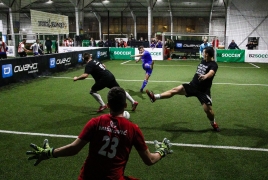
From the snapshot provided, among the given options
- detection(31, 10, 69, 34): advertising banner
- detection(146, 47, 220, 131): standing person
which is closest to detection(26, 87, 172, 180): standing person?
detection(146, 47, 220, 131): standing person

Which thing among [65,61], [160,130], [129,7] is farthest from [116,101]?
[129,7]

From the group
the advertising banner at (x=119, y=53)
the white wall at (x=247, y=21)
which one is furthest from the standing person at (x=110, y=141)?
the white wall at (x=247, y=21)

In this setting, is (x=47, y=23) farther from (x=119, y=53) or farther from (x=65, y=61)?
(x=119, y=53)

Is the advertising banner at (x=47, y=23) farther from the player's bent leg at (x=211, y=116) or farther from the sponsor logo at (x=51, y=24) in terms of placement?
the player's bent leg at (x=211, y=116)

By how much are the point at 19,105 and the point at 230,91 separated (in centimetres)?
818

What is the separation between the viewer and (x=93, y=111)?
28.0 ft

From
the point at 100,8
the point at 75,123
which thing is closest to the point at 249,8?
the point at 100,8

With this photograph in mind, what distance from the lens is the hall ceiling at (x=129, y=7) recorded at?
39406 millimetres

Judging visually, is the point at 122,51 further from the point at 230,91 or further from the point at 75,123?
the point at 75,123

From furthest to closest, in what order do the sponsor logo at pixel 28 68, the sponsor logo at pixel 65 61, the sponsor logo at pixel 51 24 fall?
the sponsor logo at pixel 51 24, the sponsor logo at pixel 65 61, the sponsor logo at pixel 28 68

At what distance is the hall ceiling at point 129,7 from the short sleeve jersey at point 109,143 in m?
36.8

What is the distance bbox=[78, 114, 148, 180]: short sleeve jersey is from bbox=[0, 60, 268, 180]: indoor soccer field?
1.98 m

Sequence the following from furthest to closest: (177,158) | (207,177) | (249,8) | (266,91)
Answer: (249,8)
(266,91)
(177,158)
(207,177)

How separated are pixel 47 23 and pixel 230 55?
15.4 metres
